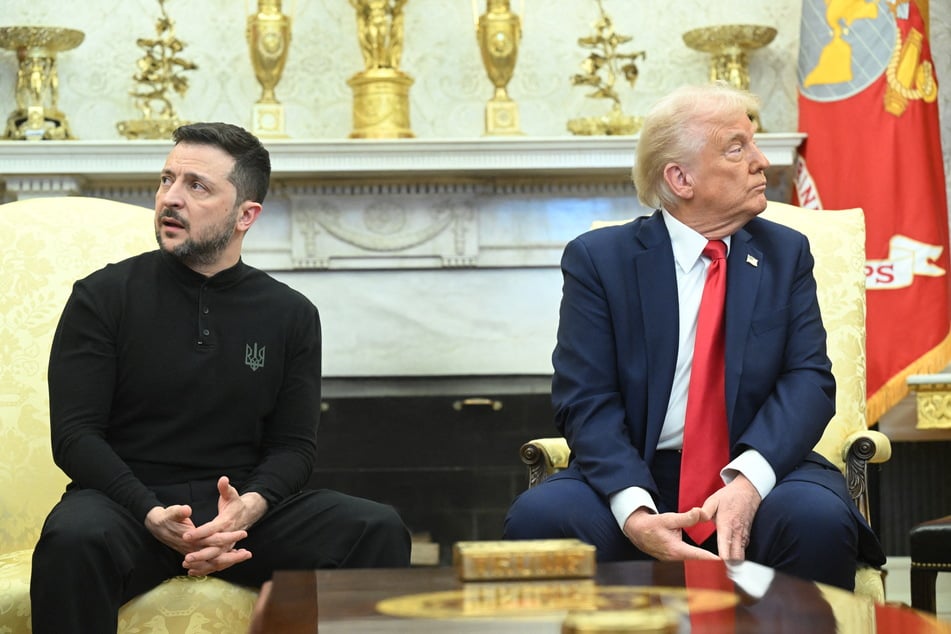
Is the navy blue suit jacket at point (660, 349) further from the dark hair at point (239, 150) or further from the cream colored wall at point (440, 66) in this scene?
the cream colored wall at point (440, 66)

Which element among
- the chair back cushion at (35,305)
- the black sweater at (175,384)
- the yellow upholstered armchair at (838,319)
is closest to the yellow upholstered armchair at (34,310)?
the chair back cushion at (35,305)

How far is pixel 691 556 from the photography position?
2438 millimetres

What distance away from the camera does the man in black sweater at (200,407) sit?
97.2 inches

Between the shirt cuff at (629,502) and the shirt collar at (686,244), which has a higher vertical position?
the shirt collar at (686,244)

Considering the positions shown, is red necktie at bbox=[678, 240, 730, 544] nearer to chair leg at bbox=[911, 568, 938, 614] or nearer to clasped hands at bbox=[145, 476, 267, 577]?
chair leg at bbox=[911, 568, 938, 614]

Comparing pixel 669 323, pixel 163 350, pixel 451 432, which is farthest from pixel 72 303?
pixel 451 432

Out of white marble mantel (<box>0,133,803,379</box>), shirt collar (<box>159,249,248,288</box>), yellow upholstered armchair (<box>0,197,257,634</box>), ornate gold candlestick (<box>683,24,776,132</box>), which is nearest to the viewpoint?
shirt collar (<box>159,249,248,288</box>)

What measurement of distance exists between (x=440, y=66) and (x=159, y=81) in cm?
101

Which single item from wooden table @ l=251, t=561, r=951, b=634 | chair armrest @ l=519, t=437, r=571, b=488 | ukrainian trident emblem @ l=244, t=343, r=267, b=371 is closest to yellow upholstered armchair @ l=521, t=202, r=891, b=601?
chair armrest @ l=519, t=437, r=571, b=488

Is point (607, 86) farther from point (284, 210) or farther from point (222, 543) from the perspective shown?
point (222, 543)

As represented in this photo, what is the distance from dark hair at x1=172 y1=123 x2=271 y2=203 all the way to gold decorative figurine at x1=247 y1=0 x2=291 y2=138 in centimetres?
195

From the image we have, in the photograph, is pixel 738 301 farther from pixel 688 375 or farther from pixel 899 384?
pixel 899 384

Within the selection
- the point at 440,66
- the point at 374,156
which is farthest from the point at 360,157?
the point at 440,66

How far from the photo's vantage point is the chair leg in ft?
9.55
